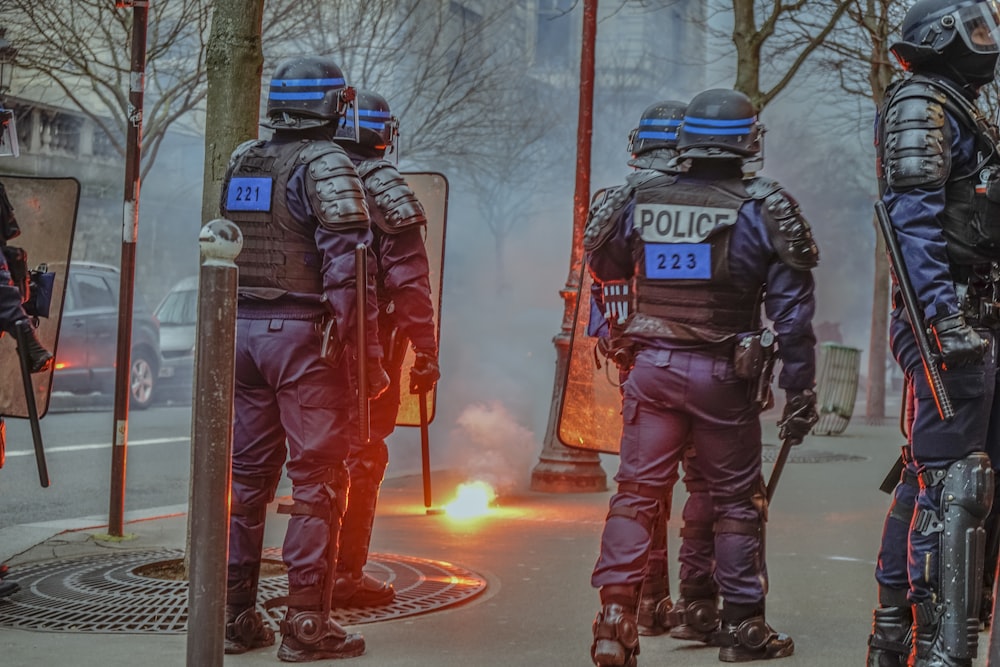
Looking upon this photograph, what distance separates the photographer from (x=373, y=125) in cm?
614

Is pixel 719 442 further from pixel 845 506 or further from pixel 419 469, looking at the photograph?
pixel 419 469

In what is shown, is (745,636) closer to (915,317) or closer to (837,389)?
(915,317)

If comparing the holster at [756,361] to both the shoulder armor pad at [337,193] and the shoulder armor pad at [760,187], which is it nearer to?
the shoulder armor pad at [760,187]

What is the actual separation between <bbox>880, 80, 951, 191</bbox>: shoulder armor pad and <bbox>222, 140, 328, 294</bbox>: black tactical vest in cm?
194

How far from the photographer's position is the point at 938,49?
4.73m

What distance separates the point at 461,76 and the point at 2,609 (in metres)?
14.0

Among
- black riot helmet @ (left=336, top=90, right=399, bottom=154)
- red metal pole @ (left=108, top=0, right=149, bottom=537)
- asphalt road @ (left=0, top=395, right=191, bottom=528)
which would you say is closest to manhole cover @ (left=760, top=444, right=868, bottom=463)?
asphalt road @ (left=0, top=395, right=191, bottom=528)

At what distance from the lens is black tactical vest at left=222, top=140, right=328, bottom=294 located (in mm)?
5211

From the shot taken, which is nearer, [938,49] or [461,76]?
[938,49]

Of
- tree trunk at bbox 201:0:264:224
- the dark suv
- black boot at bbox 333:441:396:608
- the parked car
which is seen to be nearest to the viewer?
black boot at bbox 333:441:396:608

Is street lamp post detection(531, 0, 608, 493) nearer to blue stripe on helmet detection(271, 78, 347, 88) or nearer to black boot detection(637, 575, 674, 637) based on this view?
black boot detection(637, 575, 674, 637)

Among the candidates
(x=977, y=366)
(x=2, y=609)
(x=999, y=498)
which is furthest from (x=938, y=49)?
(x=2, y=609)

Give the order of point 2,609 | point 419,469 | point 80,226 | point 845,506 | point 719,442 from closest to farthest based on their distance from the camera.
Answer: point 719,442, point 2,609, point 845,506, point 419,469, point 80,226

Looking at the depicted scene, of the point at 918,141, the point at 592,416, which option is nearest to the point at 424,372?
the point at 918,141
